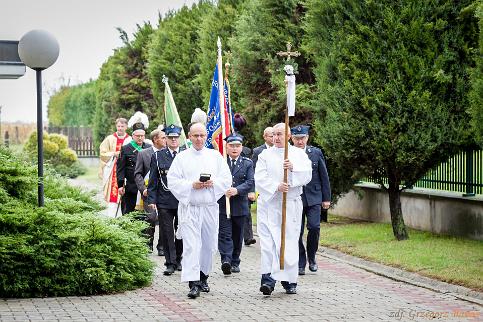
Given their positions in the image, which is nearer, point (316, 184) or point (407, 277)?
point (407, 277)

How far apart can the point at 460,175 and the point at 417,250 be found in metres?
2.37

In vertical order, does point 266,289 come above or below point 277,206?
below

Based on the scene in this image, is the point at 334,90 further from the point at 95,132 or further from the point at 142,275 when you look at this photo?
the point at 95,132

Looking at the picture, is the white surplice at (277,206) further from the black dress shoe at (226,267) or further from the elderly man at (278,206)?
the black dress shoe at (226,267)

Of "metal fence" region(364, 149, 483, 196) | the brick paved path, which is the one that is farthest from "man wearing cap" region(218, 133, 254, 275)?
"metal fence" region(364, 149, 483, 196)

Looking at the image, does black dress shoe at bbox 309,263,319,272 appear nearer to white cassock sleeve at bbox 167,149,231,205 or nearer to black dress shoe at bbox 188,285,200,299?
white cassock sleeve at bbox 167,149,231,205

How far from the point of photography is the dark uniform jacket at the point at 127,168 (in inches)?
680

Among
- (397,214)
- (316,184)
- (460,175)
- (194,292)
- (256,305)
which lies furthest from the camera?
(460,175)

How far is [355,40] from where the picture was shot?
1664cm

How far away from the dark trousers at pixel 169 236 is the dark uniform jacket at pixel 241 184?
0.72 meters

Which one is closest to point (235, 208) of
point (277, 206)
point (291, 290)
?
point (277, 206)

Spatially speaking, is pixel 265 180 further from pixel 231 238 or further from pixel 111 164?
pixel 111 164

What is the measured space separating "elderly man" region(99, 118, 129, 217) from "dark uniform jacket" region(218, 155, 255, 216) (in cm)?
438

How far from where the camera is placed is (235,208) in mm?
15008
